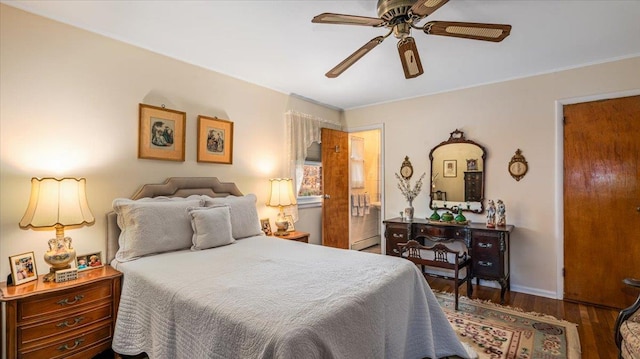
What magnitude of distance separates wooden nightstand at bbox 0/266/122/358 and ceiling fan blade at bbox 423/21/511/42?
2706 mm

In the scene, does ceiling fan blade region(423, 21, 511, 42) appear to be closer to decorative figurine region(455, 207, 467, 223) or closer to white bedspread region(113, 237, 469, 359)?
white bedspread region(113, 237, 469, 359)

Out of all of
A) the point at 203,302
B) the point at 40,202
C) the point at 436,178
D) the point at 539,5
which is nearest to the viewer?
the point at 203,302

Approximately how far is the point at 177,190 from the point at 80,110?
3.26 ft

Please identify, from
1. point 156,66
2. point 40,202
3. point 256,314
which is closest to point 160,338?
point 256,314

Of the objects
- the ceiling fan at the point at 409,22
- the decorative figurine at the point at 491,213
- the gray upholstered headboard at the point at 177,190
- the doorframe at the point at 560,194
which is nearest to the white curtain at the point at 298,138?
the gray upholstered headboard at the point at 177,190

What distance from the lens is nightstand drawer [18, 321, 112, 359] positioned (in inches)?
71.4

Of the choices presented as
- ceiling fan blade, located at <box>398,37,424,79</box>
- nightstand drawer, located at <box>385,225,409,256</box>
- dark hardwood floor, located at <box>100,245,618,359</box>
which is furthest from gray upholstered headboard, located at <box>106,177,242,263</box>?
ceiling fan blade, located at <box>398,37,424,79</box>

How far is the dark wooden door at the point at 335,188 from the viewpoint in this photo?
14.9 feet

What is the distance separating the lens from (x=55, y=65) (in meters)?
2.29

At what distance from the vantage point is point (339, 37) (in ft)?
8.45

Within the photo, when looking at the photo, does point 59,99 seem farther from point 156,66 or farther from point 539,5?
point 539,5

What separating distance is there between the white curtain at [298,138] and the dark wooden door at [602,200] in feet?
9.94

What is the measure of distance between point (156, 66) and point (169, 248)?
171cm

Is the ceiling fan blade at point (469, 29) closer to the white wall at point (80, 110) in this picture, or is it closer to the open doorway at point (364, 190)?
the white wall at point (80, 110)
